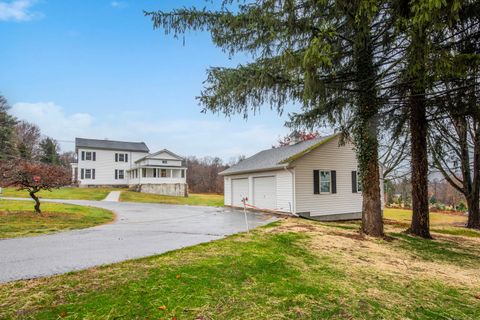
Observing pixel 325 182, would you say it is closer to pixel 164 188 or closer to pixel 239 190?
pixel 239 190

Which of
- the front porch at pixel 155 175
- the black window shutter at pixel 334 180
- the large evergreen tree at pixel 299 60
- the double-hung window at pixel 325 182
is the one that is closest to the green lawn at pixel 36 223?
the large evergreen tree at pixel 299 60

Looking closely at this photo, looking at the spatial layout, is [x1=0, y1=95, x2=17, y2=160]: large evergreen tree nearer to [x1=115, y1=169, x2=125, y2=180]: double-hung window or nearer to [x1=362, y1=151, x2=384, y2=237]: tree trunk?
[x1=115, y1=169, x2=125, y2=180]: double-hung window

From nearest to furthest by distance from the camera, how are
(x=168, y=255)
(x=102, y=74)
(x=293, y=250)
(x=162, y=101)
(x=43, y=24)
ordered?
(x=168, y=255)
(x=293, y=250)
(x=43, y=24)
(x=102, y=74)
(x=162, y=101)

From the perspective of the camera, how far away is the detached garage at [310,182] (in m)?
13.5

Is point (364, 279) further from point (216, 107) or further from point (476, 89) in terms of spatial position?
point (476, 89)

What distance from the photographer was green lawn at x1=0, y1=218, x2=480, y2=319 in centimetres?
289

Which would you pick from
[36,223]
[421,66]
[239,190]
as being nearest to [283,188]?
A: [239,190]

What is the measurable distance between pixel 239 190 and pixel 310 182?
5.26 m

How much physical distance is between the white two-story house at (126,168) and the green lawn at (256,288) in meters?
28.1

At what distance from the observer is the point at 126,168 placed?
35.0 m

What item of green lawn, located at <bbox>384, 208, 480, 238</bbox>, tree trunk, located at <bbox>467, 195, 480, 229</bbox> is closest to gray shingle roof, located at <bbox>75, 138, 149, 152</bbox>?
green lawn, located at <bbox>384, 208, 480, 238</bbox>

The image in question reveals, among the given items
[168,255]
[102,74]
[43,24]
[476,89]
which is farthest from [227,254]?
[102,74]

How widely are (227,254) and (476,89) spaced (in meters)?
7.09

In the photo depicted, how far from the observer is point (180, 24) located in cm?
666
